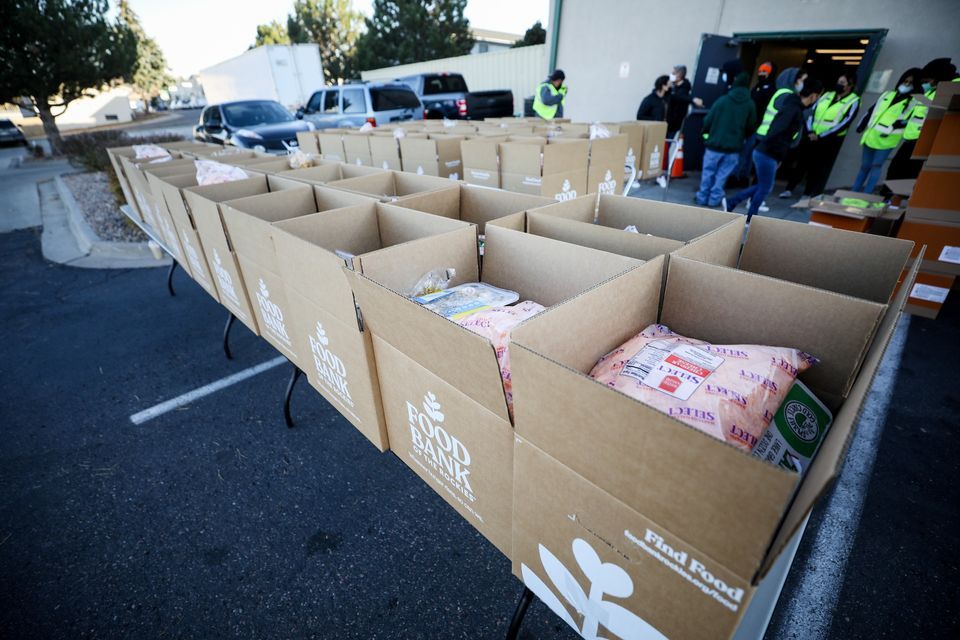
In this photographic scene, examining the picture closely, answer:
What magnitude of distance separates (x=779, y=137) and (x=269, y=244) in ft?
18.2

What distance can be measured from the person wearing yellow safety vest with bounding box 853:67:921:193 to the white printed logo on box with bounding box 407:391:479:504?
6.72 metres

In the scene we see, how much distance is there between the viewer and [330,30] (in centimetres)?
3181

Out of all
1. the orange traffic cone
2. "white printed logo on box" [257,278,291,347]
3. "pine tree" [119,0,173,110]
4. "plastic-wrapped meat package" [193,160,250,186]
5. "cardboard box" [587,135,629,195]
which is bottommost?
the orange traffic cone

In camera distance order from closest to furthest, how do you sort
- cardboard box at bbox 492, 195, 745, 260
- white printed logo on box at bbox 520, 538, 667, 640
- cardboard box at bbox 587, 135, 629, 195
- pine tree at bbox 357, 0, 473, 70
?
1. white printed logo on box at bbox 520, 538, 667, 640
2. cardboard box at bbox 492, 195, 745, 260
3. cardboard box at bbox 587, 135, 629, 195
4. pine tree at bbox 357, 0, 473, 70

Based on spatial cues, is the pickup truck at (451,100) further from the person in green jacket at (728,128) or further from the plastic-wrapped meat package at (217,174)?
the plastic-wrapped meat package at (217,174)

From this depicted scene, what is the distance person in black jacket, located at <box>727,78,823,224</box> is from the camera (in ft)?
15.0

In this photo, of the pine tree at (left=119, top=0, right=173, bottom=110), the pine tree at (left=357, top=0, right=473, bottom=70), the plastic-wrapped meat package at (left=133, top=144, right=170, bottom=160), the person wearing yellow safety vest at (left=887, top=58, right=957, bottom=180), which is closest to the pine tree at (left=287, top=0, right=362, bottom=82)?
the pine tree at (left=357, top=0, right=473, bottom=70)

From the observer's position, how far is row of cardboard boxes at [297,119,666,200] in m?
3.31

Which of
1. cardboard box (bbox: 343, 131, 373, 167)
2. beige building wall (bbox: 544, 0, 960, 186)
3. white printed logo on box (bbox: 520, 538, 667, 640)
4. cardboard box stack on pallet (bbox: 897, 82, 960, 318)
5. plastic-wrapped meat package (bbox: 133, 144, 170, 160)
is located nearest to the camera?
white printed logo on box (bbox: 520, 538, 667, 640)

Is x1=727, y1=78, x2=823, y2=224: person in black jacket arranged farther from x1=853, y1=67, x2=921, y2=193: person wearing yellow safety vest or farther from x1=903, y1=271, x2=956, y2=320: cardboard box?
x1=903, y1=271, x2=956, y2=320: cardboard box

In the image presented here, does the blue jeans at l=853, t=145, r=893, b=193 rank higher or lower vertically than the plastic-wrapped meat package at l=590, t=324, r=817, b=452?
lower

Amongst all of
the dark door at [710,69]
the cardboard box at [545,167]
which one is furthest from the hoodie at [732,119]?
the cardboard box at [545,167]

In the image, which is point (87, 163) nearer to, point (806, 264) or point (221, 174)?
point (221, 174)

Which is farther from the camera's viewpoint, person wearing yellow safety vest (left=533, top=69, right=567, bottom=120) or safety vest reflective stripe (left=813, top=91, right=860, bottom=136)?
person wearing yellow safety vest (left=533, top=69, right=567, bottom=120)
